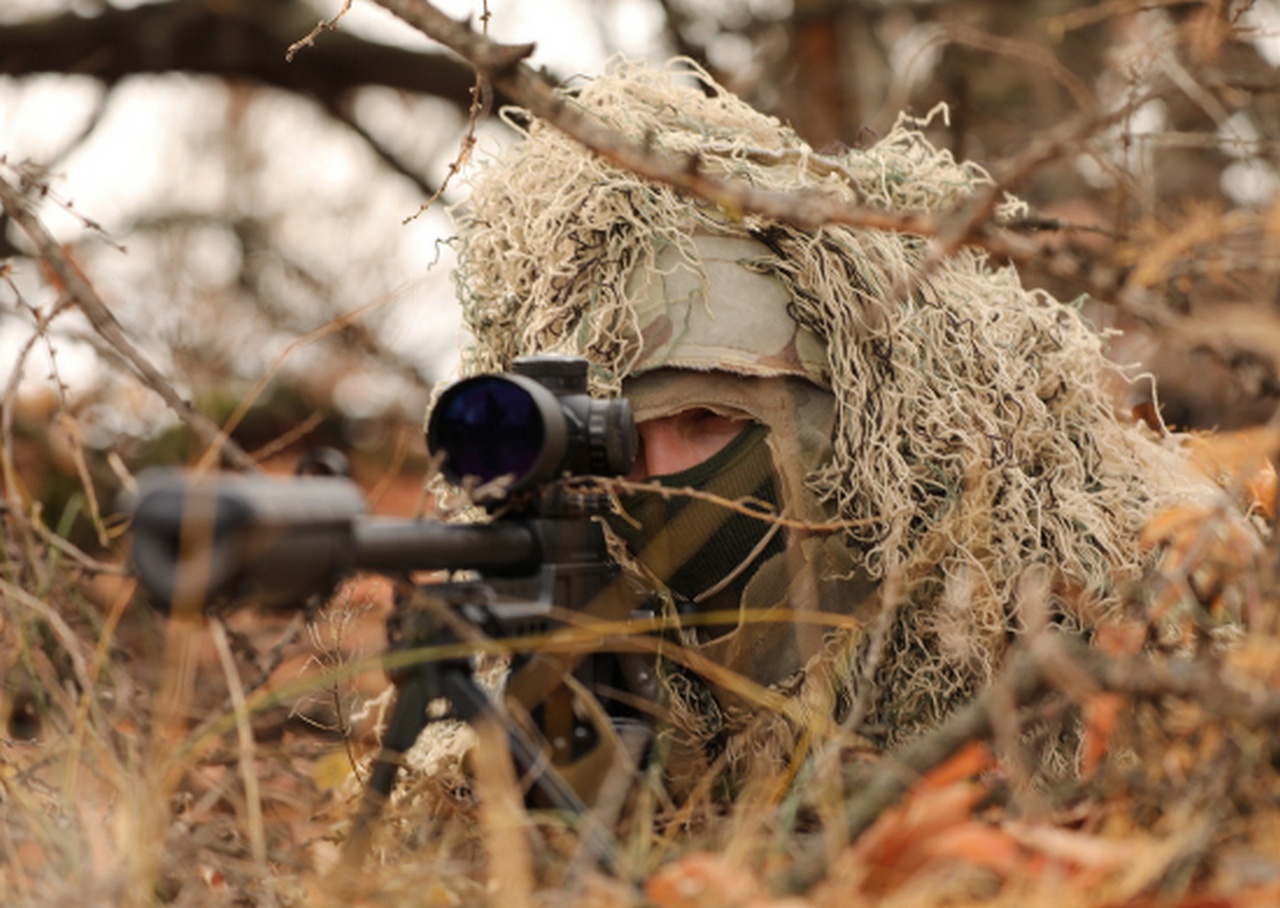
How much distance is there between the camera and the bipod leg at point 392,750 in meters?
1.27

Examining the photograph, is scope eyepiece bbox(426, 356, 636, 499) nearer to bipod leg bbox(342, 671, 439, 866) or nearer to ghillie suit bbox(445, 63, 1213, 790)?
bipod leg bbox(342, 671, 439, 866)

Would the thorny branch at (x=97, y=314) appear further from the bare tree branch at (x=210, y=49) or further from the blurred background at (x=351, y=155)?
the bare tree branch at (x=210, y=49)

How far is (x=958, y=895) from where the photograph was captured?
3.55 ft

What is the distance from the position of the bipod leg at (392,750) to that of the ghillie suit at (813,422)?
0.58 metres

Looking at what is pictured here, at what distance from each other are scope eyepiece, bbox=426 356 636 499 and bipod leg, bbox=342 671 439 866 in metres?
0.21

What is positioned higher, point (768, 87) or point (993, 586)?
point (768, 87)

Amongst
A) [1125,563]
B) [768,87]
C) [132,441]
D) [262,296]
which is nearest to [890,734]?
[1125,563]

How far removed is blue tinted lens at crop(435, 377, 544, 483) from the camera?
1391 millimetres

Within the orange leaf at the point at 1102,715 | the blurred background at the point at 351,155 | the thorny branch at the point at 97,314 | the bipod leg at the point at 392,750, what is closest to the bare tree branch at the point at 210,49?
the blurred background at the point at 351,155

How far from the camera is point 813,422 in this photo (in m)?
1.88

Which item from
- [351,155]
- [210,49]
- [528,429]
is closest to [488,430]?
[528,429]

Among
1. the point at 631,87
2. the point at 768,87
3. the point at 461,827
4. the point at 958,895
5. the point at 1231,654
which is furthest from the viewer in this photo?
the point at 768,87

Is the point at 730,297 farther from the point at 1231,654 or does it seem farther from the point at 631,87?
the point at 1231,654

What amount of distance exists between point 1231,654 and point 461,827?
0.89 meters
